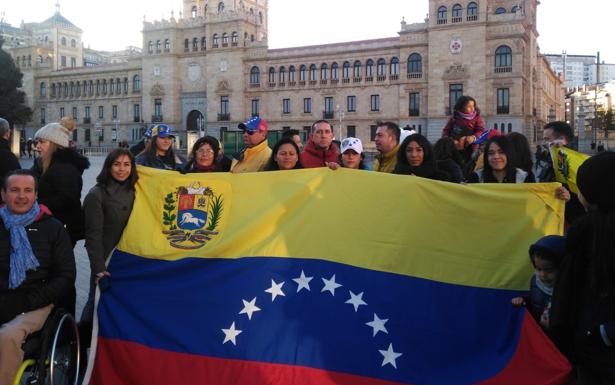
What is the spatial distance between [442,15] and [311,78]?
13.7 metres

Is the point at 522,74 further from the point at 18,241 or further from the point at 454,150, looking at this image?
the point at 18,241

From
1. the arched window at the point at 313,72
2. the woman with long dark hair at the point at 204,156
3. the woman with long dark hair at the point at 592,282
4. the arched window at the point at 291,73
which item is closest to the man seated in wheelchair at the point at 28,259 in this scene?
the woman with long dark hair at the point at 204,156

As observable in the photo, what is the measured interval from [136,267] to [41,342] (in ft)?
2.93

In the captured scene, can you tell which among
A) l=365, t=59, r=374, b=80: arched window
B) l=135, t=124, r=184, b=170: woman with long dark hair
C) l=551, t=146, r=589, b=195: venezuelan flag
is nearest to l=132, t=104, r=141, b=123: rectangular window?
l=365, t=59, r=374, b=80: arched window

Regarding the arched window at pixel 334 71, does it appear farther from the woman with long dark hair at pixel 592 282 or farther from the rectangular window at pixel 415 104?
the woman with long dark hair at pixel 592 282

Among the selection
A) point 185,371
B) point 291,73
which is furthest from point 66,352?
point 291,73

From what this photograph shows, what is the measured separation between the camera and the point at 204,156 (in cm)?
526

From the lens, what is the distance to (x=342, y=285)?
3.77m

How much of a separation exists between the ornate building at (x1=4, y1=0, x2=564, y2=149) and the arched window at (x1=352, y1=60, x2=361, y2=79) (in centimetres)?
9

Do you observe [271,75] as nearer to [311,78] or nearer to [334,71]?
[311,78]

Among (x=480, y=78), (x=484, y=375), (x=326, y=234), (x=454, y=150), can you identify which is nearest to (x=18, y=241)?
(x=326, y=234)

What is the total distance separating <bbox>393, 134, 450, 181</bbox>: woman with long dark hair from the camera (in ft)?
15.2

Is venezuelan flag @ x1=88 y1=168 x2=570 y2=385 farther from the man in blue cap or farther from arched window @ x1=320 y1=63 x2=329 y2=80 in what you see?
arched window @ x1=320 y1=63 x2=329 y2=80

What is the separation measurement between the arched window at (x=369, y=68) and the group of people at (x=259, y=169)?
43952 mm
